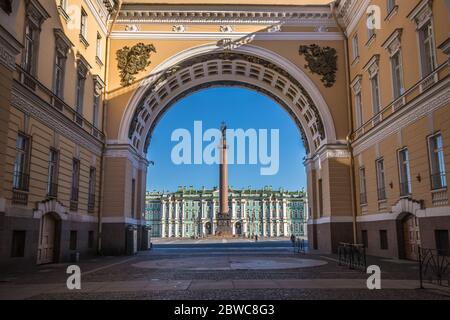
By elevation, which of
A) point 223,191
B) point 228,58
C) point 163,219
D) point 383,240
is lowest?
point 383,240

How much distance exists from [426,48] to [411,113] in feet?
9.65

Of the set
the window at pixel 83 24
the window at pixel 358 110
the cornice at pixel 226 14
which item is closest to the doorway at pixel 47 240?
the window at pixel 83 24

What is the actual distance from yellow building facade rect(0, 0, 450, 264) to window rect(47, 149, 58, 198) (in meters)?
0.07

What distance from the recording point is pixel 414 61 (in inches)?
768

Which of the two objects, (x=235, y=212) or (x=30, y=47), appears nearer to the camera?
(x=30, y=47)

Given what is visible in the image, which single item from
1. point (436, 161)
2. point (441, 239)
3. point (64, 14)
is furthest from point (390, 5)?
point (64, 14)

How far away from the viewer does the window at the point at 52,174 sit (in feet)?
67.1

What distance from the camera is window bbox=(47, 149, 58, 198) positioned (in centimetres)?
2044

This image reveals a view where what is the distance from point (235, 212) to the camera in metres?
133

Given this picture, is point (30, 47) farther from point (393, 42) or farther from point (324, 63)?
point (324, 63)

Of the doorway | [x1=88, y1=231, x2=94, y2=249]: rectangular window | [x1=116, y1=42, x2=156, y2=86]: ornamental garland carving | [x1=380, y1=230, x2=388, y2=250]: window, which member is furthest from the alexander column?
the doorway

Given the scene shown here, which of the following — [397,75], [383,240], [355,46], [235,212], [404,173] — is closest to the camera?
[404,173]

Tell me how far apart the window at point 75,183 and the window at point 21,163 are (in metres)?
5.48

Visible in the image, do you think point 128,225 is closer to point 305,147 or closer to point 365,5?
point 305,147
